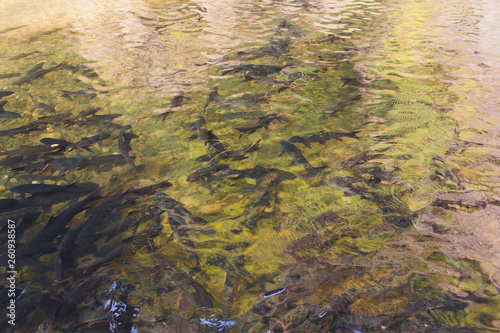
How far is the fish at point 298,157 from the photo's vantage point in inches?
103

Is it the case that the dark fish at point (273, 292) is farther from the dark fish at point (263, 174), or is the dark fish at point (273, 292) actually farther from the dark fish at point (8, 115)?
the dark fish at point (8, 115)

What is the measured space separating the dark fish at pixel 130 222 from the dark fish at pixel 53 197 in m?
0.51

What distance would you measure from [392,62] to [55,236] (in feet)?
17.0

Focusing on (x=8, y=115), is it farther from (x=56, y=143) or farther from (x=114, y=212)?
(x=114, y=212)

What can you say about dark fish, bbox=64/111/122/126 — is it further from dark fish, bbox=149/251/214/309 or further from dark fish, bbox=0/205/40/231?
dark fish, bbox=149/251/214/309

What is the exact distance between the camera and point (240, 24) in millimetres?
7422

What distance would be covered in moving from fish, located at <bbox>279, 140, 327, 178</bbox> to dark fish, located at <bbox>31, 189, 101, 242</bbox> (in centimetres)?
171

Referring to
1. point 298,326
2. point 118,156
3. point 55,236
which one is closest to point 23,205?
point 55,236

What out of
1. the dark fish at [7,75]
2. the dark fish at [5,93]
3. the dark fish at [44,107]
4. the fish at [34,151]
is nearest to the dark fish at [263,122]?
the fish at [34,151]

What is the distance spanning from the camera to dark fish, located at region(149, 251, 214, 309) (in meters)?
1.63

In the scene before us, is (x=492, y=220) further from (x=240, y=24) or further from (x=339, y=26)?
(x=240, y=24)

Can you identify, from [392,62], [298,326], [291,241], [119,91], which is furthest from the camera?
[392,62]

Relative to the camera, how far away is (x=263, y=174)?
2.58 metres

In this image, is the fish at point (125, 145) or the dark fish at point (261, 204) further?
the fish at point (125, 145)
